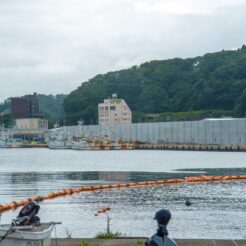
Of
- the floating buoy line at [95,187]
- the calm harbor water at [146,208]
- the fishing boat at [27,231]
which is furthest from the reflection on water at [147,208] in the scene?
the fishing boat at [27,231]

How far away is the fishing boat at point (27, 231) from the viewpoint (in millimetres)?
19016

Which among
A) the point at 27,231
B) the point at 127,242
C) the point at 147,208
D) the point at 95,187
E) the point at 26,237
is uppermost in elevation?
the point at 27,231

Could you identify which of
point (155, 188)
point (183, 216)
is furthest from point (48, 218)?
point (155, 188)

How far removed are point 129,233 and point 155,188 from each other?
30.9 meters

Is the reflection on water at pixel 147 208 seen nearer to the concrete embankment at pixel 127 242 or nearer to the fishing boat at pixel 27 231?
the concrete embankment at pixel 127 242

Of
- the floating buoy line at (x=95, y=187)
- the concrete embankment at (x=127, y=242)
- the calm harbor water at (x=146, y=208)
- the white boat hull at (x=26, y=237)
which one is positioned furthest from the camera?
the floating buoy line at (x=95, y=187)

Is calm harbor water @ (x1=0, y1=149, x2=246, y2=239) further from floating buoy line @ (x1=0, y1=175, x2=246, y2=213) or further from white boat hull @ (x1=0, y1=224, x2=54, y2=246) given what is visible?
white boat hull @ (x1=0, y1=224, x2=54, y2=246)

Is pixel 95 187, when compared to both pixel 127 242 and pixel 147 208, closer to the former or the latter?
pixel 147 208

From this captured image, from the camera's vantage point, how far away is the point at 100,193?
57031mm

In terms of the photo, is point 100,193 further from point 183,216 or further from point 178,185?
point 183,216

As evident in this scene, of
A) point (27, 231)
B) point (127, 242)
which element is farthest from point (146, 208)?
point (27, 231)

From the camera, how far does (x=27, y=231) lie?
19.6 meters

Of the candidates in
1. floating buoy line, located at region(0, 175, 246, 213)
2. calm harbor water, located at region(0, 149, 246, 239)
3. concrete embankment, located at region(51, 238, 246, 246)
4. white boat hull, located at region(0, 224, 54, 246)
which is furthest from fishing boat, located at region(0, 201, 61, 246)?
floating buoy line, located at region(0, 175, 246, 213)

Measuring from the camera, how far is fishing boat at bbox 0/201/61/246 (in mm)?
19016
